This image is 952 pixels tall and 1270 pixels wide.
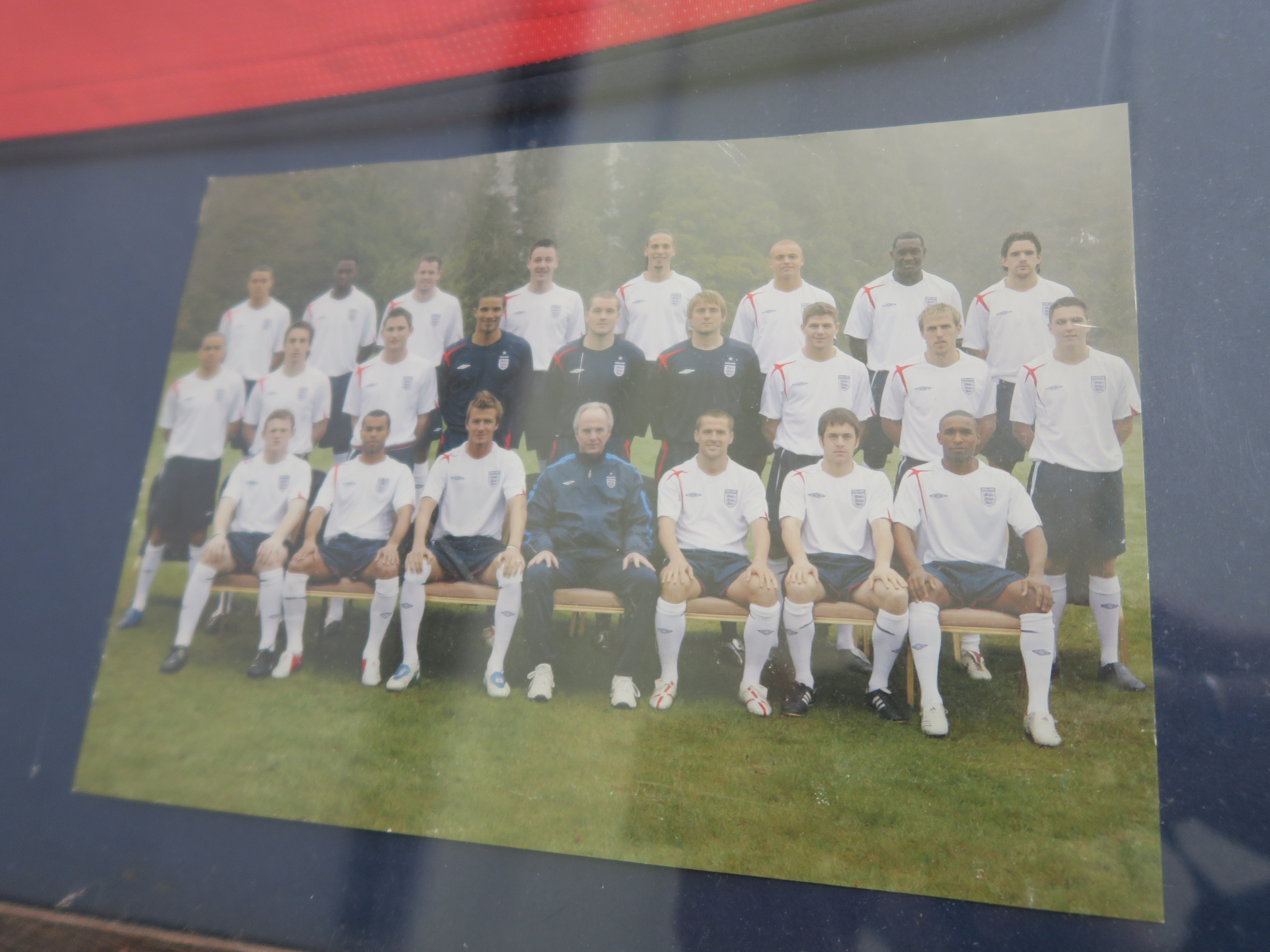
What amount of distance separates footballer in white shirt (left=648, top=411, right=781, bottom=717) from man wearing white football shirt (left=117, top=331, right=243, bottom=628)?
976 mm

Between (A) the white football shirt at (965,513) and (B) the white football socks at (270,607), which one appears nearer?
(A) the white football shirt at (965,513)

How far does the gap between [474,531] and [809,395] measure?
697mm

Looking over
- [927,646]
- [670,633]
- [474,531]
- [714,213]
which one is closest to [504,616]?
[474,531]

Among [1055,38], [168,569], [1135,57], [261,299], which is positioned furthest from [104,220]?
→ [1135,57]

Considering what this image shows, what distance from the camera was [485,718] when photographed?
129cm

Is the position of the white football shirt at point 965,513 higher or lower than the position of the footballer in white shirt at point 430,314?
lower

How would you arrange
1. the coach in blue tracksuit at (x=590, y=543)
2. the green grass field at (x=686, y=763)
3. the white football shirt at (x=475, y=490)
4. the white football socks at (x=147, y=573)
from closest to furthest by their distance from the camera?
the green grass field at (x=686, y=763)
the coach in blue tracksuit at (x=590, y=543)
the white football shirt at (x=475, y=490)
the white football socks at (x=147, y=573)

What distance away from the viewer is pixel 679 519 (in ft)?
4.32

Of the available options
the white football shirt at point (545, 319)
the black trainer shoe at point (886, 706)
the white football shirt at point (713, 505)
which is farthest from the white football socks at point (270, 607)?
the black trainer shoe at point (886, 706)

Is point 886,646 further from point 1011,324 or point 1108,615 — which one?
point 1011,324

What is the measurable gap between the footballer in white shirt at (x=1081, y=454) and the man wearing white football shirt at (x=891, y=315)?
166 millimetres

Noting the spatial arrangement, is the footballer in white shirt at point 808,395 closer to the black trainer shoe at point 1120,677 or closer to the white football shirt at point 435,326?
the black trainer shoe at point 1120,677

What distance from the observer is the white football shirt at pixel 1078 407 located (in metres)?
1.16

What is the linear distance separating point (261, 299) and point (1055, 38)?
1.64 m
